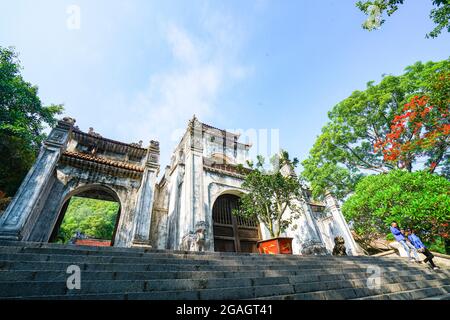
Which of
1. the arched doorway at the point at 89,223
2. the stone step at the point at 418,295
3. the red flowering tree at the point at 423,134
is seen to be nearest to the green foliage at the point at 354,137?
the red flowering tree at the point at 423,134

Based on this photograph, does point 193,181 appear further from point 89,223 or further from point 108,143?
point 89,223

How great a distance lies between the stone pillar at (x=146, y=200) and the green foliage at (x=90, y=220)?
2040 centimetres

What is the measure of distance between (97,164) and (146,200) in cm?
358

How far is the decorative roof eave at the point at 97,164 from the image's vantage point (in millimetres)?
9344

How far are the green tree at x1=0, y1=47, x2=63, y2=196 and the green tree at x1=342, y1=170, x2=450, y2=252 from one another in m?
17.3

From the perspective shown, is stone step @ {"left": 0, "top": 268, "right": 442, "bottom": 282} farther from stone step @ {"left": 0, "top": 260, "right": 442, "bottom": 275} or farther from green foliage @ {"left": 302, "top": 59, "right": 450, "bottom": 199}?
green foliage @ {"left": 302, "top": 59, "right": 450, "bottom": 199}

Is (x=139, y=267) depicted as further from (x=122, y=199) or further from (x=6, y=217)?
(x=122, y=199)

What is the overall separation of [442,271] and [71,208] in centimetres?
4009

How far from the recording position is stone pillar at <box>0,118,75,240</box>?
6066 mm

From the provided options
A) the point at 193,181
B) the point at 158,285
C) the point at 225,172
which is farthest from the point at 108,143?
the point at 158,285

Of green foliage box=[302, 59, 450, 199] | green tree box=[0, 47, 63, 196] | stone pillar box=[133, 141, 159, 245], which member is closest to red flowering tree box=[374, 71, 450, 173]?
green foliage box=[302, 59, 450, 199]

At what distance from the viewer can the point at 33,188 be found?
7.08 metres
